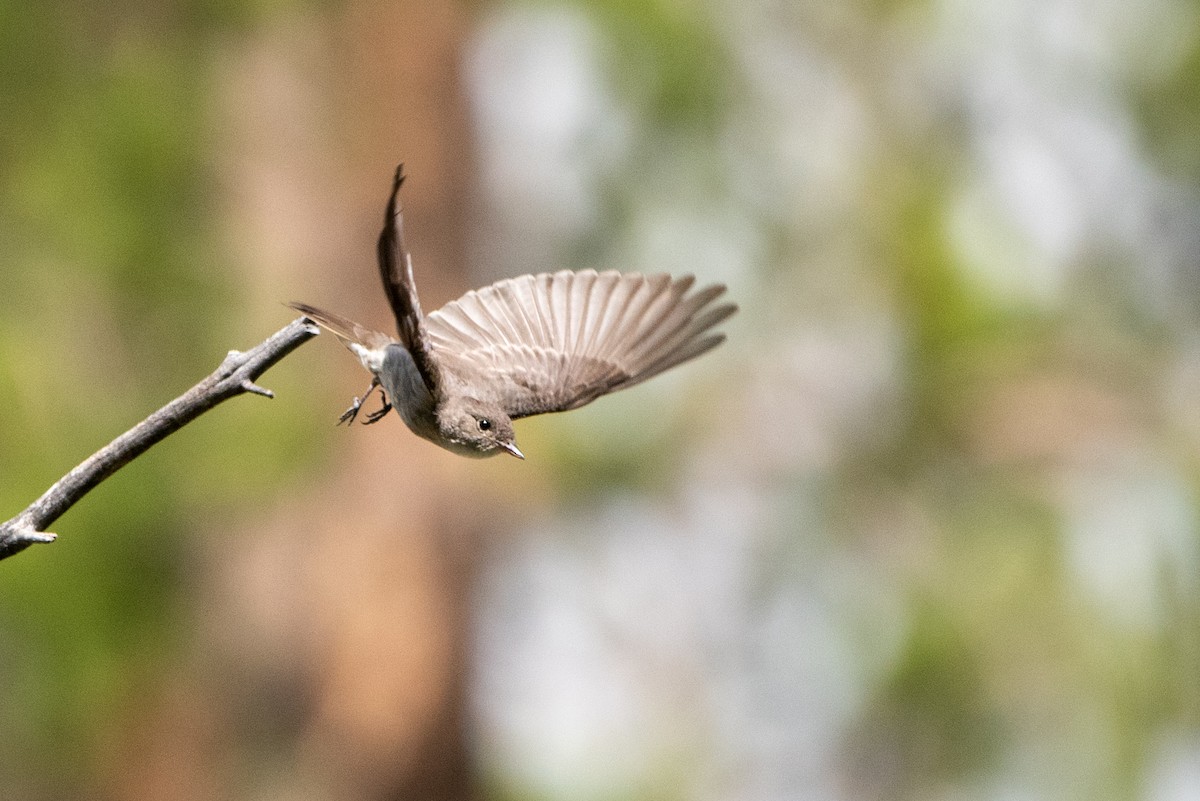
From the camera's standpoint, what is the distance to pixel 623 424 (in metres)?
11.0

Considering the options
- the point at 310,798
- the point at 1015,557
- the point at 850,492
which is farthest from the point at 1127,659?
the point at 310,798

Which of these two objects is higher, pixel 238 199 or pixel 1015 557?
pixel 238 199

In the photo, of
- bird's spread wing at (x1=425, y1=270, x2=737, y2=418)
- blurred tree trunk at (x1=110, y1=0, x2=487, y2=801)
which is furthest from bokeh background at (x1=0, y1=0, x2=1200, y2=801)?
bird's spread wing at (x1=425, y1=270, x2=737, y2=418)

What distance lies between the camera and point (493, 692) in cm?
1147

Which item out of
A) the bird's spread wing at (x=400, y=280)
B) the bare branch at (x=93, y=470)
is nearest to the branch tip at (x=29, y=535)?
the bare branch at (x=93, y=470)

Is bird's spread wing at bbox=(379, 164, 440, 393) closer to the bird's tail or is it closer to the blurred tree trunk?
the bird's tail

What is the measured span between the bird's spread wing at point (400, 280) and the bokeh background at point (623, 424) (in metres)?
6.65

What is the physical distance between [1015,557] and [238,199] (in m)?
5.57

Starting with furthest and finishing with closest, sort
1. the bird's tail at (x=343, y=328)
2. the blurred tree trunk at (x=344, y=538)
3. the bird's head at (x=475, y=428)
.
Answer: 1. the blurred tree trunk at (x=344, y=538)
2. the bird's head at (x=475, y=428)
3. the bird's tail at (x=343, y=328)

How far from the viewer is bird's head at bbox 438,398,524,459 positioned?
3105mm

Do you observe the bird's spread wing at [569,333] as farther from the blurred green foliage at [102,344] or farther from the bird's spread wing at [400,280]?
the blurred green foliage at [102,344]

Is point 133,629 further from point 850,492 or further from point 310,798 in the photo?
point 850,492

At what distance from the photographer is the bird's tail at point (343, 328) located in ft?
8.57

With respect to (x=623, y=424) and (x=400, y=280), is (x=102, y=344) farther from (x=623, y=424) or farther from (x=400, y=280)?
(x=400, y=280)
